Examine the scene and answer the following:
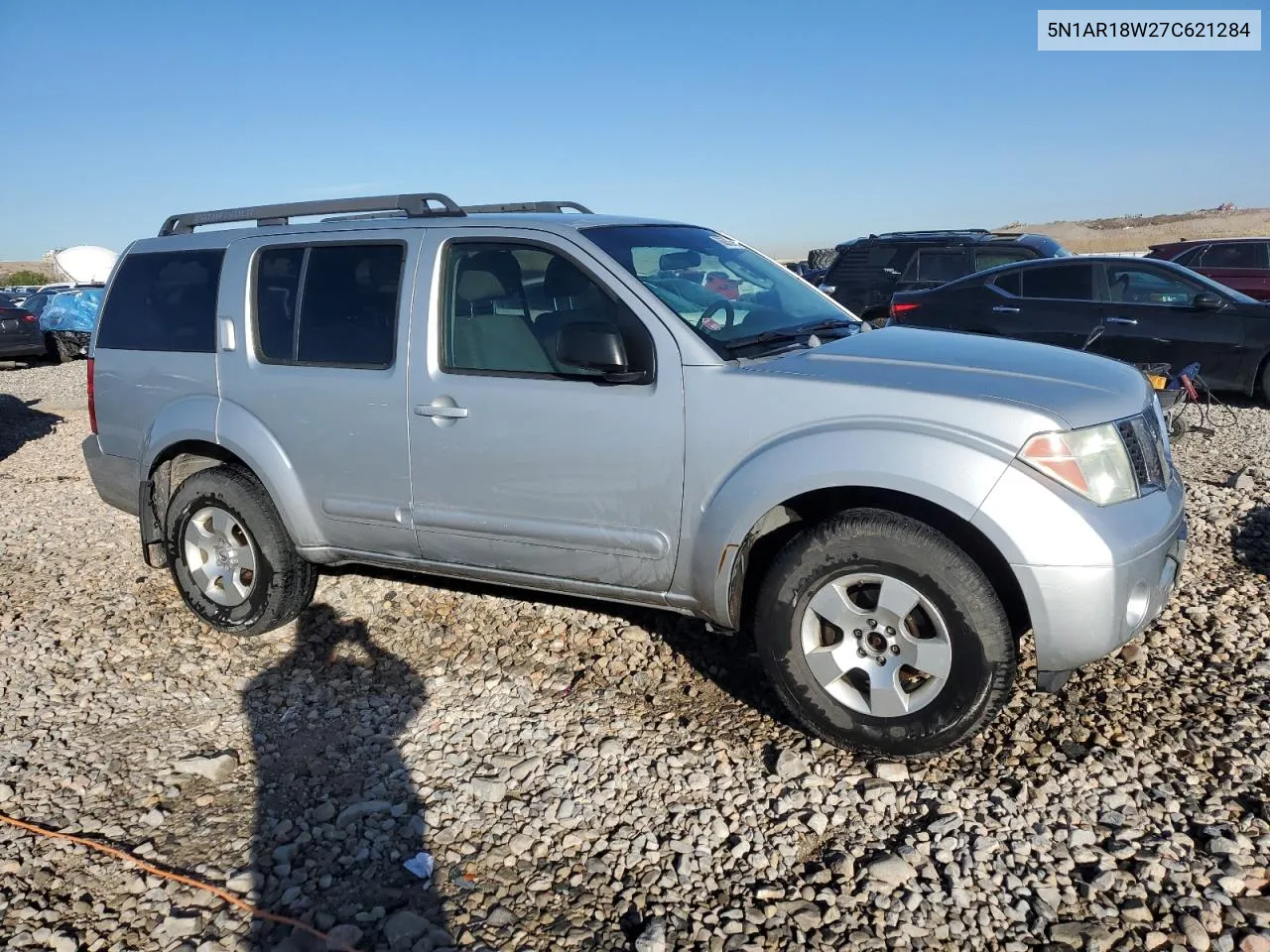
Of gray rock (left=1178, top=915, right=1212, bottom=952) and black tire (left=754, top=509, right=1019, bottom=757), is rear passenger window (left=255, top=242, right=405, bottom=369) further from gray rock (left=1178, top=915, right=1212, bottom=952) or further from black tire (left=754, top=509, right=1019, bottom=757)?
gray rock (left=1178, top=915, right=1212, bottom=952)

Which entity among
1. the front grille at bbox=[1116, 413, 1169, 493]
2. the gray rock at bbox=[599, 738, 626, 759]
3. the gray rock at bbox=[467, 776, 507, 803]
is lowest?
the gray rock at bbox=[467, 776, 507, 803]

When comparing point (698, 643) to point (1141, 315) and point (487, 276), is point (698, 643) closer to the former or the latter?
point (487, 276)

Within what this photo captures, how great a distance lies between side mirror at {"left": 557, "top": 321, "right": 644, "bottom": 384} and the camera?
3467 mm

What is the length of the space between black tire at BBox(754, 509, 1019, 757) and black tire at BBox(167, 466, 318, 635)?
2.35 m

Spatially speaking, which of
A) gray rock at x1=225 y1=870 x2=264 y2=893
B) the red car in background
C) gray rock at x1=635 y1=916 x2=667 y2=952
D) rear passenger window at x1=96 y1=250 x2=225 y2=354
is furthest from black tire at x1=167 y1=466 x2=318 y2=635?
the red car in background

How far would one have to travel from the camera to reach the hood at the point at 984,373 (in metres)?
3.15

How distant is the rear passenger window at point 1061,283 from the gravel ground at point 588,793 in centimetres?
552

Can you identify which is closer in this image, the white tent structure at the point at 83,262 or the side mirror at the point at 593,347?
the side mirror at the point at 593,347

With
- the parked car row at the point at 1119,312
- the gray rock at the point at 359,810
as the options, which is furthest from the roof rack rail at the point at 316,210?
the parked car row at the point at 1119,312

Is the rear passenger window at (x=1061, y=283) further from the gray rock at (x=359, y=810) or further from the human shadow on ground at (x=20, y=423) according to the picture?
the human shadow on ground at (x=20, y=423)

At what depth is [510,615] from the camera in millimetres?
4812

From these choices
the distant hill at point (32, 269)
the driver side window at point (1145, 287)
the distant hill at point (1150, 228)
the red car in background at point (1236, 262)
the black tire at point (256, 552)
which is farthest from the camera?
the distant hill at point (32, 269)

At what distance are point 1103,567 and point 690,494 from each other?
4.47 ft

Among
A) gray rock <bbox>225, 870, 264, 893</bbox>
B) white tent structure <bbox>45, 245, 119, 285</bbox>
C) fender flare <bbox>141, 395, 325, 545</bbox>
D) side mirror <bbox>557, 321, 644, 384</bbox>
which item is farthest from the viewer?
white tent structure <bbox>45, 245, 119, 285</bbox>
